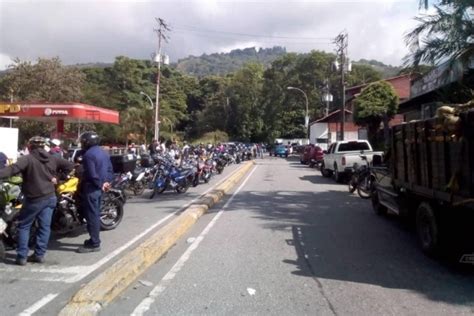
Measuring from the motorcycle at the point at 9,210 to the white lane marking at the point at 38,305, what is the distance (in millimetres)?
1879

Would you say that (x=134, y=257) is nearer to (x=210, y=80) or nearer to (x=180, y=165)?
(x=180, y=165)

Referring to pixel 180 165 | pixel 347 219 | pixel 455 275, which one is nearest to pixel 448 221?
pixel 455 275

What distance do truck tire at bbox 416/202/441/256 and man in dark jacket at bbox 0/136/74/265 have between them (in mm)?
5459

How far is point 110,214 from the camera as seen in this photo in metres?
10.2

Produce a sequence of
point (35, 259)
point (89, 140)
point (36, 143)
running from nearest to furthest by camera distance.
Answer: point (35, 259), point (36, 143), point (89, 140)

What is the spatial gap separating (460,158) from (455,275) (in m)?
1.54

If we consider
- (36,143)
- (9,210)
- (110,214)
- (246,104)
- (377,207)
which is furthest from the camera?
(246,104)

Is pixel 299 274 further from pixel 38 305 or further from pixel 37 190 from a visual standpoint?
pixel 37 190

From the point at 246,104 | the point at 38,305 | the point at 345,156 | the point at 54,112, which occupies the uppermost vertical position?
the point at 246,104


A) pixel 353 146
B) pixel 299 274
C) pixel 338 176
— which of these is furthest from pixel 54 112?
pixel 299 274

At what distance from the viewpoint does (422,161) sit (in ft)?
26.9

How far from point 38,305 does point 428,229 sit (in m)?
5.58

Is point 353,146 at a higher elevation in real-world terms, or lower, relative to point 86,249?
higher

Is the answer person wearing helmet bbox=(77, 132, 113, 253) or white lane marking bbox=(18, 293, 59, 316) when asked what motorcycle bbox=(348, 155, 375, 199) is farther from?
white lane marking bbox=(18, 293, 59, 316)
